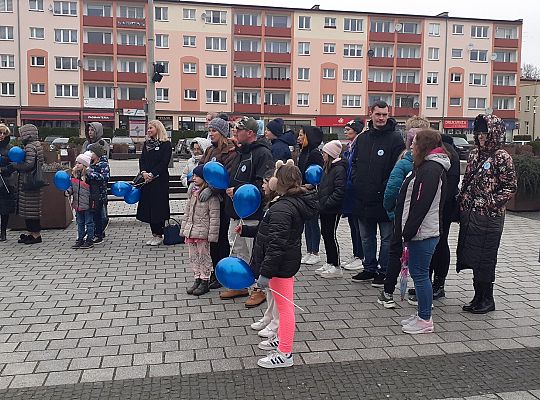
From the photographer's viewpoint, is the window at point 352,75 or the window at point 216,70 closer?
the window at point 216,70

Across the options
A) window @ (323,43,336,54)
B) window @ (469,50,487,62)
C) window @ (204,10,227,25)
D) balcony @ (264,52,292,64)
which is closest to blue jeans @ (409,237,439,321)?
balcony @ (264,52,292,64)

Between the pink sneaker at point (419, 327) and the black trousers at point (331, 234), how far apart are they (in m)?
2.11

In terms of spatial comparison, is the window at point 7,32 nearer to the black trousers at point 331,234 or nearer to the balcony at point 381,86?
the balcony at point 381,86

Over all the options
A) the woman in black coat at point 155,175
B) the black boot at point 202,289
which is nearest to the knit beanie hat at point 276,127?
the woman in black coat at point 155,175

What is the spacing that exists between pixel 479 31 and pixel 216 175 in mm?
70007

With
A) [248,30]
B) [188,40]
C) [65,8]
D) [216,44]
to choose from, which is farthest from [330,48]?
[65,8]

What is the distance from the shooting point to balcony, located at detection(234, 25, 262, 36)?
204 ft

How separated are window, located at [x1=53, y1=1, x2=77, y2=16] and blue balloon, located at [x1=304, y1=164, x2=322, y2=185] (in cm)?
5921

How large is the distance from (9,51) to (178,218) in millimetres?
55141

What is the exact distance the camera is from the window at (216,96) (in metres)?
61.7

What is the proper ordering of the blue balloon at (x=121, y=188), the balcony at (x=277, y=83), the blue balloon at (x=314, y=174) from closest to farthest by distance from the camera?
1. the blue balloon at (x=314, y=174)
2. the blue balloon at (x=121, y=188)
3. the balcony at (x=277, y=83)

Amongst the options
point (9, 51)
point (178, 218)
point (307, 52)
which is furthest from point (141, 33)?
point (178, 218)

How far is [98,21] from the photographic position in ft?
195

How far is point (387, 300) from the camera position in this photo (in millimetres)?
6059
